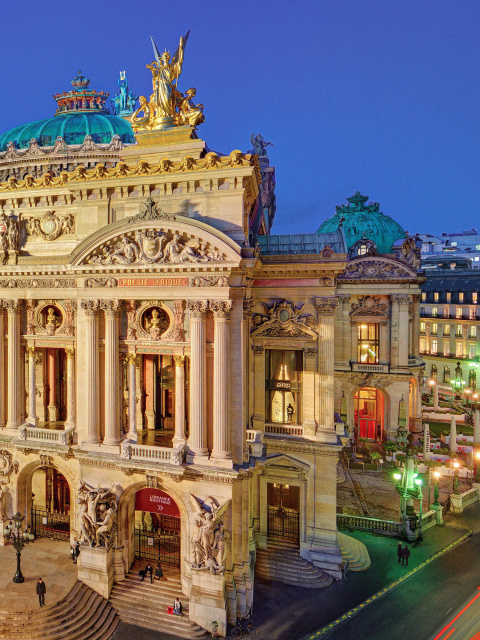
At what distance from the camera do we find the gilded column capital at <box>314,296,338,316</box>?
23.1m

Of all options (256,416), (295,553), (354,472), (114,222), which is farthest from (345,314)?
(114,222)

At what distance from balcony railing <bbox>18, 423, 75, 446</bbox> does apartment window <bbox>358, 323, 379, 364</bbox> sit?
3217 centimetres

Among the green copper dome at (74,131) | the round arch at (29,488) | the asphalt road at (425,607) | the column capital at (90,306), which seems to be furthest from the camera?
the green copper dome at (74,131)

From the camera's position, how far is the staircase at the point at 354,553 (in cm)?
2392

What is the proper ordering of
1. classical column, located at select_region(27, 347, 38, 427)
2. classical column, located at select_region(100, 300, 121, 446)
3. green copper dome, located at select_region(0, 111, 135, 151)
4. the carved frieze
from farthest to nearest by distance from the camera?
green copper dome, located at select_region(0, 111, 135, 151) < classical column, located at select_region(27, 347, 38, 427) < the carved frieze < classical column, located at select_region(100, 300, 121, 446)

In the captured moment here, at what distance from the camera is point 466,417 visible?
2156 inches

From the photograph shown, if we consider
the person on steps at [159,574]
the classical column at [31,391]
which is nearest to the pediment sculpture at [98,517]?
Answer: the person on steps at [159,574]

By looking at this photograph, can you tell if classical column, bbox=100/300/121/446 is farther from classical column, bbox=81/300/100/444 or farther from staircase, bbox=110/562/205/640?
staircase, bbox=110/562/205/640

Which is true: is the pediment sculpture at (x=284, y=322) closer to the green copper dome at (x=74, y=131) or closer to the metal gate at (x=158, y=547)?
the metal gate at (x=158, y=547)

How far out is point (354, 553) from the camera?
80.9ft

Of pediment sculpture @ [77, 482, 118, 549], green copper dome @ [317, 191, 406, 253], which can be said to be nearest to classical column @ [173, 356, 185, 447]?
pediment sculpture @ [77, 482, 118, 549]

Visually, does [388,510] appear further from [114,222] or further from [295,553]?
[114,222]

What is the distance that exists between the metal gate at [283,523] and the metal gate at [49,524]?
12.0 meters

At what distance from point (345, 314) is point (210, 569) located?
1231 inches
